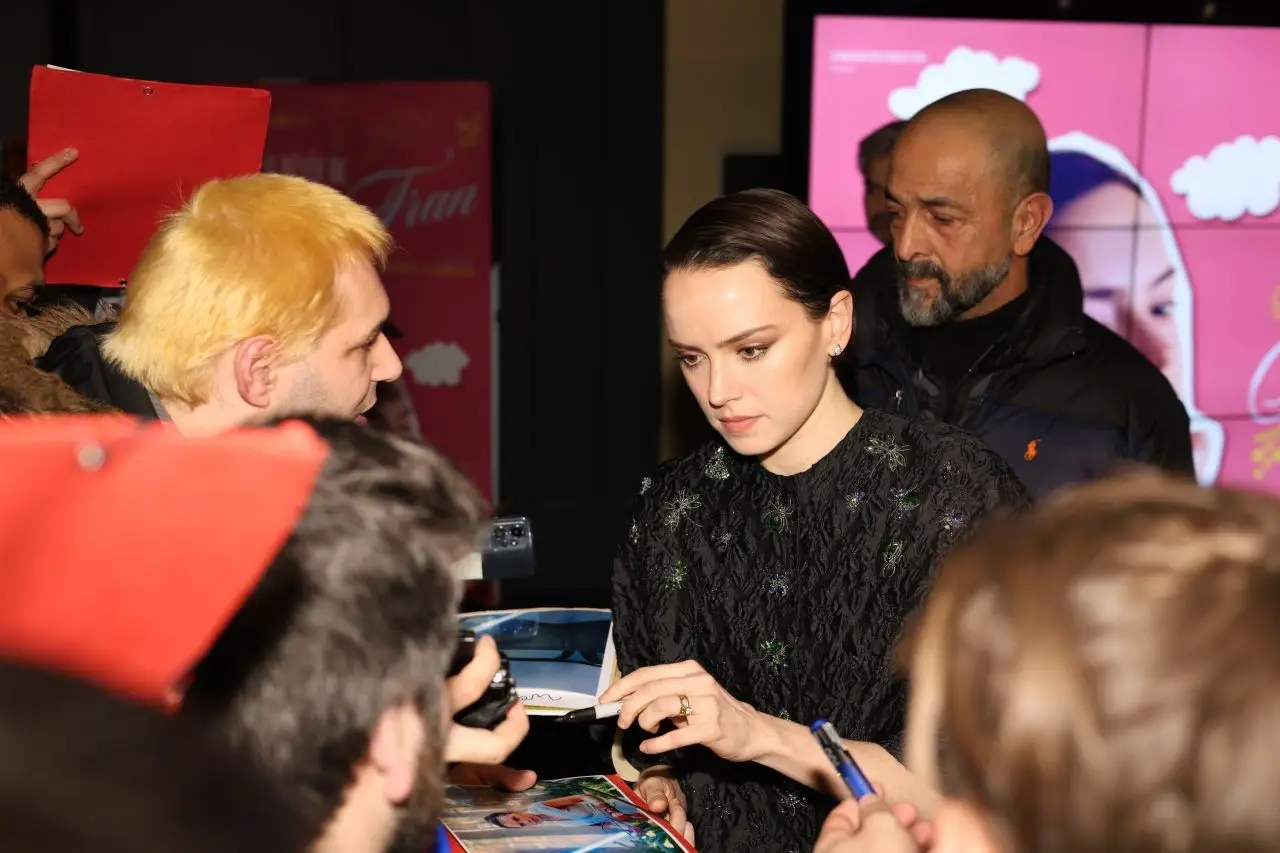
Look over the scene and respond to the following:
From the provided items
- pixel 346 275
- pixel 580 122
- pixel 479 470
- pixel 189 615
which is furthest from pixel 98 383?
pixel 580 122

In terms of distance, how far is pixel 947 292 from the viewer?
2689mm

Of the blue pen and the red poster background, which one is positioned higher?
the red poster background

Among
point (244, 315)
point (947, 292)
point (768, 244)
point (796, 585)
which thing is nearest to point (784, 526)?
point (796, 585)

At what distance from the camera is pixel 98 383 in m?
1.74

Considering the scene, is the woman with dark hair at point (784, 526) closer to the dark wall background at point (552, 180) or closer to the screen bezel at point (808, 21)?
the screen bezel at point (808, 21)

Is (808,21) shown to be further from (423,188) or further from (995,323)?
(423,188)

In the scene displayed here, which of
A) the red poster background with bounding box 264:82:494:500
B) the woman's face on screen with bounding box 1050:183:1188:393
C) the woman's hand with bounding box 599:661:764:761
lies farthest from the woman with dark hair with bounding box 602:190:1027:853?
the red poster background with bounding box 264:82:494:500

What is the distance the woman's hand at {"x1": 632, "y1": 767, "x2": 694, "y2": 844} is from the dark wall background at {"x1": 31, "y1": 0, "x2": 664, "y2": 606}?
2.46 metres

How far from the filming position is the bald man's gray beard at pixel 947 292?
269 centimetres

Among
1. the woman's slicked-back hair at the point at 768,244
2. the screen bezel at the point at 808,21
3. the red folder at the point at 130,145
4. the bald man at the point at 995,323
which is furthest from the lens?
the screen bezel at the point at 808,21

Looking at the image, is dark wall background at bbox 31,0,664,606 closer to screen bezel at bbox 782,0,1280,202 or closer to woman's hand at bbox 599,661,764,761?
screen bezel at bbox 782,0,1280,202

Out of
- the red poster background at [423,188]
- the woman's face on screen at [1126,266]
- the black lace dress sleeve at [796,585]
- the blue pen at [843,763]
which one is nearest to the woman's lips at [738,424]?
the black lace dress sleeve at [796,585]

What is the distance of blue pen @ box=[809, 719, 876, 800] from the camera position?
1137mm

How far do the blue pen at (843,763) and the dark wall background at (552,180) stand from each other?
10.3 ft
